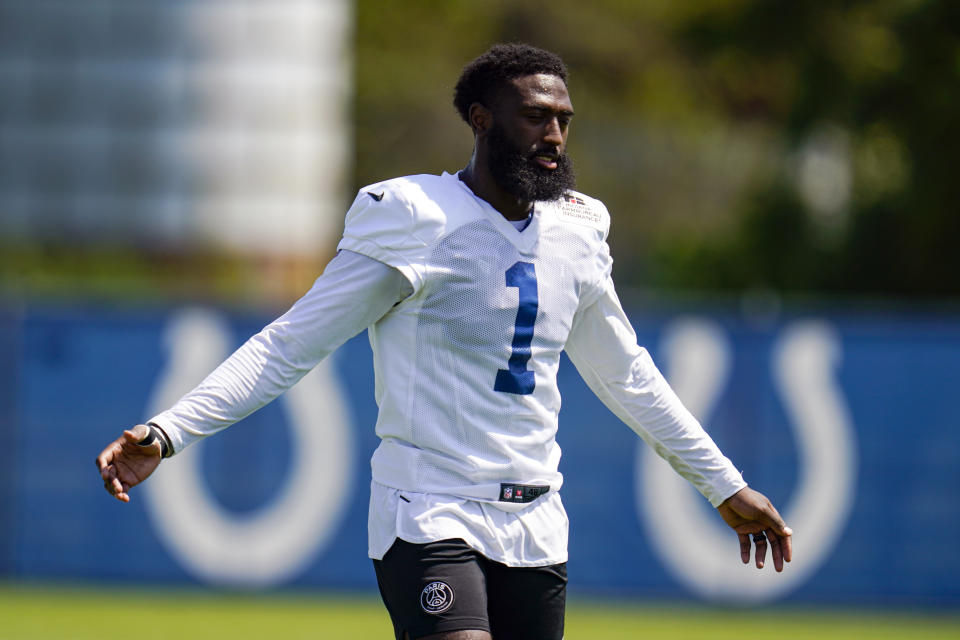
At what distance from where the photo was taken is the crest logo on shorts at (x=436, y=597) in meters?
3.79

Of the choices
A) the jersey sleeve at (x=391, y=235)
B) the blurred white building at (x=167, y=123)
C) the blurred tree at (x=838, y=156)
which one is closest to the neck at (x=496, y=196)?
the jersey sleeve at (x=391, y=235)

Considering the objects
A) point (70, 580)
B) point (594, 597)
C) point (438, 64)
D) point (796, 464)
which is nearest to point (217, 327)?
point (70, 580)

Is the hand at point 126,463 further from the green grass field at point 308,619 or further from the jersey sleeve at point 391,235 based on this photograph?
the green grass field at point 308,619

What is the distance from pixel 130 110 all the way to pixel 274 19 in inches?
105

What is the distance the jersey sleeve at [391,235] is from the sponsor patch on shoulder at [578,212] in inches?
19.0

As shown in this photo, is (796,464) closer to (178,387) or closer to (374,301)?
(178,387)

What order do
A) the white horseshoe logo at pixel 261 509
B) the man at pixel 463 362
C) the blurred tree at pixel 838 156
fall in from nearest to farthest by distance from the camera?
the man at pixel 463 362, the white horseshoe logo at pixel 261 509, the blurred tree at pixel 838 156

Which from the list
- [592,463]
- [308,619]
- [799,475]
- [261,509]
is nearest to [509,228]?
[308,619]

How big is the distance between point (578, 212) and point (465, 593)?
3.86 ft

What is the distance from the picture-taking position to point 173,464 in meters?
9.88

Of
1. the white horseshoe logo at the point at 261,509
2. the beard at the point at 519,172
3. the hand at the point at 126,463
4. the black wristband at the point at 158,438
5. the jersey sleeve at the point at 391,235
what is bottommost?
the white horseshoe logo at the point at 261,509

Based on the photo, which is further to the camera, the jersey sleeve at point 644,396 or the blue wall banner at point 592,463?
the blue wall banner at point 592,463

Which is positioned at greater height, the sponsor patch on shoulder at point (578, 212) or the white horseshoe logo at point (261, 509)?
the sponsor patch on shoulder at point (578, 212)

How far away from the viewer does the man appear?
12.7ft
